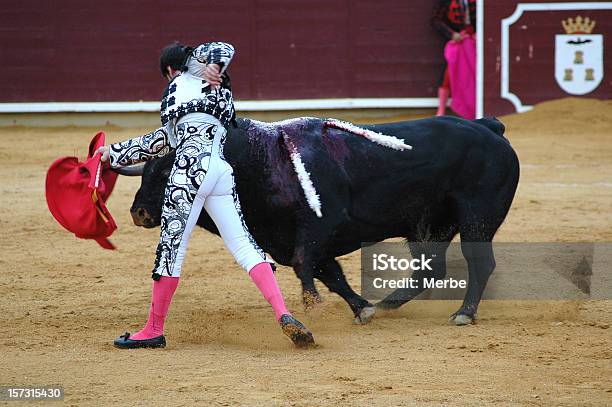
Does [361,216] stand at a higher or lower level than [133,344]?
higher

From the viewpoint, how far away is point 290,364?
345cm

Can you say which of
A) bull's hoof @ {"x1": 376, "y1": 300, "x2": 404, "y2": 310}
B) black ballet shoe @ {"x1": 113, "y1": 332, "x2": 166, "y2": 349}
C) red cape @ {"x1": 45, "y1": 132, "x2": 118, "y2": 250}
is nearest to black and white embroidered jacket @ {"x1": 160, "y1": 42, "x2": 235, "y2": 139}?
red cape @ {"x1": 45, "y1": 132, "x2": 118, "y2": 250}

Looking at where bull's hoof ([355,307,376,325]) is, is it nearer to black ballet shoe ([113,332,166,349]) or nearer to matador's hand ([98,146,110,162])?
black ballet shoe ([113,332,166,349])

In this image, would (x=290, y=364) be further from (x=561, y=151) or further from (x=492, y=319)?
(x=561, y=151)

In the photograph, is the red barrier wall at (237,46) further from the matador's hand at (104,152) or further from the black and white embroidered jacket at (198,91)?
the black and white embroidered jacket at (198,91)

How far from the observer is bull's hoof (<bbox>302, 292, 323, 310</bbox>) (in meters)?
3.98

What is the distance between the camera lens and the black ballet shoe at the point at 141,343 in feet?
12.1

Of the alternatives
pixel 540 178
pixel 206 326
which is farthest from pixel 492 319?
pixel 540 178

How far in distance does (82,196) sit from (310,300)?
89 centimetres

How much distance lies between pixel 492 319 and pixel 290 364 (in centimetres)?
109

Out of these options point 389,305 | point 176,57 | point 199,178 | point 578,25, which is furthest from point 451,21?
point 199,178

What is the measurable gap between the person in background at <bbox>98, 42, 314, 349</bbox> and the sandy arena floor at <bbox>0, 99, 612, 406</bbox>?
9.0 inches

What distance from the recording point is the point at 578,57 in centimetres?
1034

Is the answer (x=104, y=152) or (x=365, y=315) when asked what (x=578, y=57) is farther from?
(x=104, y=152)
